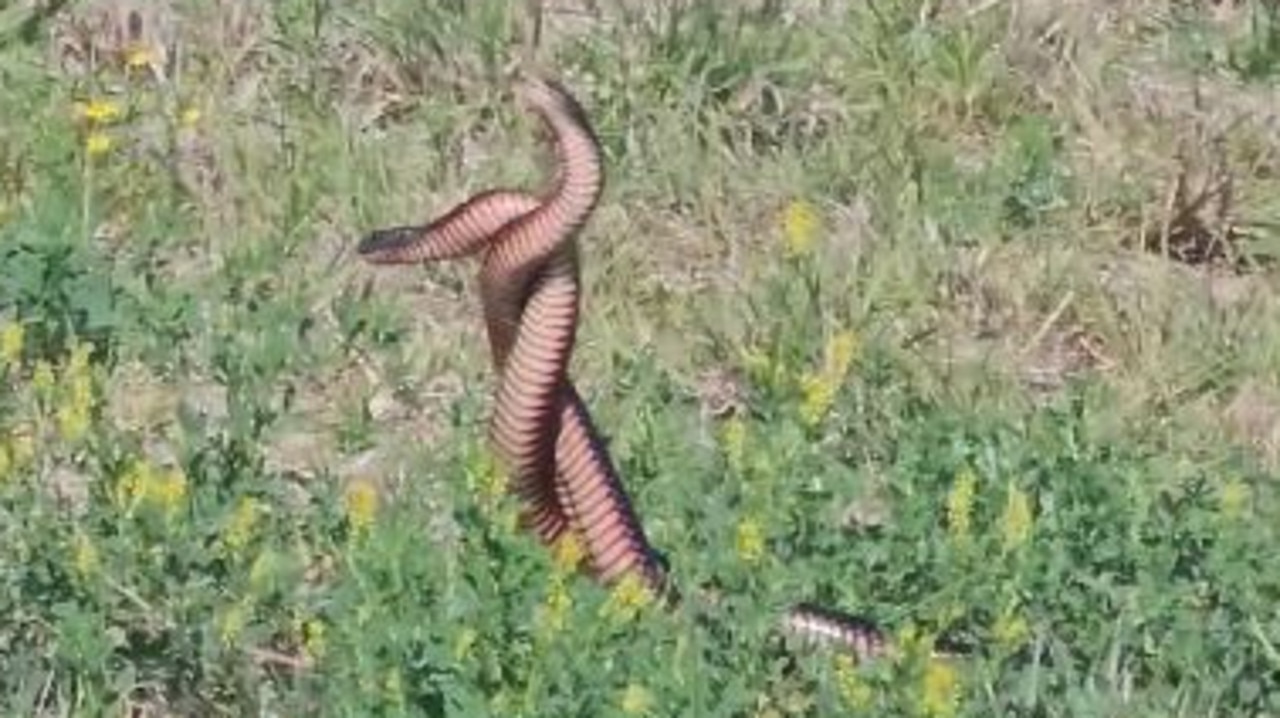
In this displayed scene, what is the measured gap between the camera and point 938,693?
15.2 feet

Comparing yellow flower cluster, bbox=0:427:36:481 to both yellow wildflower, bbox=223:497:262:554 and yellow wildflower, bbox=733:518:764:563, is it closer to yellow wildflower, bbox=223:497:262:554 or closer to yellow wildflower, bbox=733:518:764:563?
yellow wildflower, bbox=223:497:262:554

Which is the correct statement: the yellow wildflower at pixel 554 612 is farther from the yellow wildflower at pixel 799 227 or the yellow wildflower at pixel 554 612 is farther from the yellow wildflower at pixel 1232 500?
the yellow wildflower at pixel 799 227

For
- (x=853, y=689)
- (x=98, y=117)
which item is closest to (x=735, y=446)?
(x=853, y=689)

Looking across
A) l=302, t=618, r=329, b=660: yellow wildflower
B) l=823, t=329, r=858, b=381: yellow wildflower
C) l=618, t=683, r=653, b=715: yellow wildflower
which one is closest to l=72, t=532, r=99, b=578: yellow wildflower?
l=302, t=618, r=329, b=660: yellow wildflower

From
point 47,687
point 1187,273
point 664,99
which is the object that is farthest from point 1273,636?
point 664,99

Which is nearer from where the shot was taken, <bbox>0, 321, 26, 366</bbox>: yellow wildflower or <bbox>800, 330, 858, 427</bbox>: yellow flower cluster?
<bbox>800, 330, 858, 427</bbox>: yellow flower cluster

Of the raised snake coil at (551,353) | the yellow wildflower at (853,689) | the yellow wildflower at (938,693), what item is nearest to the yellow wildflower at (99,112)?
the raised snake coil at (551,353)

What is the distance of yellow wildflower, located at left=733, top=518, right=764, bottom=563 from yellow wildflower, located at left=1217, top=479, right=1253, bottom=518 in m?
0.75

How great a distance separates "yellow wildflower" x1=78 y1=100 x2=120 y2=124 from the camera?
24.4 ft

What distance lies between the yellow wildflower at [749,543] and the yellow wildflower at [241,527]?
24.4 inches

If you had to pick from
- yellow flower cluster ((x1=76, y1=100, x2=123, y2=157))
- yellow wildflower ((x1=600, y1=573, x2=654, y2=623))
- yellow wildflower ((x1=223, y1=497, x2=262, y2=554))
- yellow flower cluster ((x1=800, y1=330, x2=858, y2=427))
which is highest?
yellow wildflower ((x1=600, y1=573, x2=654, y2=623))

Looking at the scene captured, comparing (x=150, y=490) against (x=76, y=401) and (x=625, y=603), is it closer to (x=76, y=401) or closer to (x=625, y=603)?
(x=76, y=401)

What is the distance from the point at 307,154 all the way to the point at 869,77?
1090mm

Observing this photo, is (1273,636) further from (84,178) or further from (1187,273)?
(84,178)
